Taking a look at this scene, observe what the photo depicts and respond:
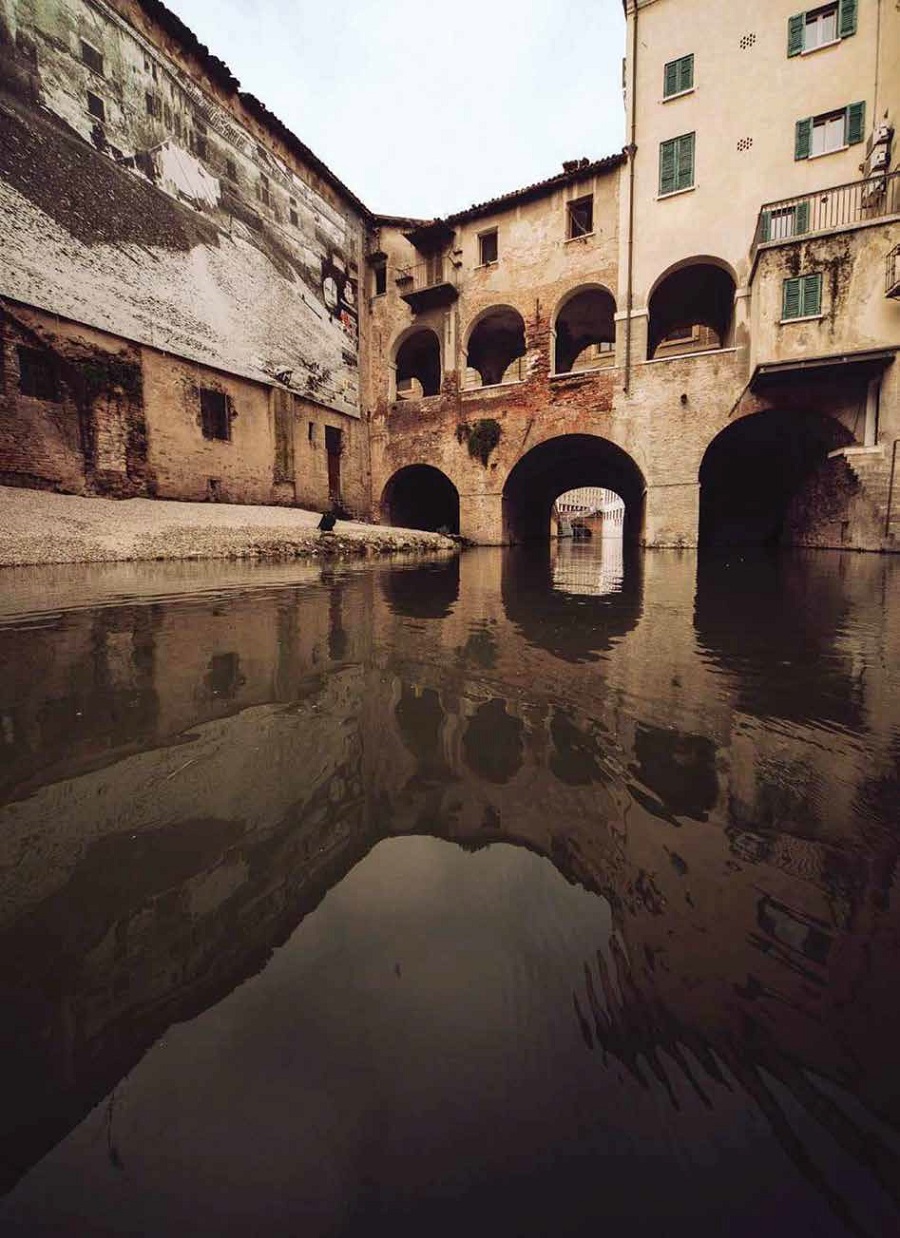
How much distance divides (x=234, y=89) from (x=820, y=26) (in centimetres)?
1448

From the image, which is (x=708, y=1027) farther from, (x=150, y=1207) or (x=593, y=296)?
(x=593, y=296)

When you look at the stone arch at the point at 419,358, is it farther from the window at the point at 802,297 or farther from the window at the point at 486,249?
the window at the point at 802,297

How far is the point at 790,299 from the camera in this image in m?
11.3

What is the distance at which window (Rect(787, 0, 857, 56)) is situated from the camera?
1200cm

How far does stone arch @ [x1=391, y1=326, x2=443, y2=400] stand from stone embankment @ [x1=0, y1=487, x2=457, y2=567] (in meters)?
9.06

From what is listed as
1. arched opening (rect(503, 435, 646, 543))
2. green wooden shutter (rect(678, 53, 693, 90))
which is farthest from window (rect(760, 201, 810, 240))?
arched opening (rect(503, 435, 646, 543))

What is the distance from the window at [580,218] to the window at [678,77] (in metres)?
2.75

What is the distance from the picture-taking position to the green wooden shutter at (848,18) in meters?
12.0

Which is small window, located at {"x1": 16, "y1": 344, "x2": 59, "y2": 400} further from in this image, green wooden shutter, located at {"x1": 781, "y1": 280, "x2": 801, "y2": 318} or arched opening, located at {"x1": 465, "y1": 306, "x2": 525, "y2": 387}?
green wooden shutter, located at {"x1": 781, "y1": 280, "x2": 801, "y2": 318}

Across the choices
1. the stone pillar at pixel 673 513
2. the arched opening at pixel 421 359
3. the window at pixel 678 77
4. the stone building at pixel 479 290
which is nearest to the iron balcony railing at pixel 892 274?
the stone building at pixel 479 290

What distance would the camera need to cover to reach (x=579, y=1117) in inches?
25.4

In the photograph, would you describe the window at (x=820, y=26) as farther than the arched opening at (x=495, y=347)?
No

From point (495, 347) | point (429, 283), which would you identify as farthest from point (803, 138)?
point (429, 283)

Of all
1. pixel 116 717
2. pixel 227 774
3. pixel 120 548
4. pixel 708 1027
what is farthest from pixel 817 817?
pixel 120 548
